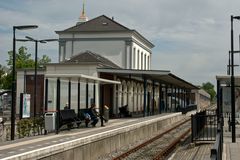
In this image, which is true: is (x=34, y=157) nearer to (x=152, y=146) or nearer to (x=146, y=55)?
(x=152, y=146)

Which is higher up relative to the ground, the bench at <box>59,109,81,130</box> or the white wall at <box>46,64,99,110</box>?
the white wall at <box>46,64,99,110</box>

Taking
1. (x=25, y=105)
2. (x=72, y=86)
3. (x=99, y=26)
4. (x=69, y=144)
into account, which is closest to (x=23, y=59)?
(x=99, y=26)

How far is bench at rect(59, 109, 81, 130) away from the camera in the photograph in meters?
20.2

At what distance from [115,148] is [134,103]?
1412 inches

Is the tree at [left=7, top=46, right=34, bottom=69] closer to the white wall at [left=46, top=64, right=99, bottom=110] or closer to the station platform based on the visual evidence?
the white wall at [left=46, top=64, right=99, bottom=110]

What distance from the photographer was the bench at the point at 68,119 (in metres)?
20.2

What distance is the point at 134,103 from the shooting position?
183 feet

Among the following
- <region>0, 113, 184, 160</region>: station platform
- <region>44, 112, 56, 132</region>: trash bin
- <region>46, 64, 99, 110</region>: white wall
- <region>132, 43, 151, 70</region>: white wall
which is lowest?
<region>0, 113, 184, 160</region>: station platform

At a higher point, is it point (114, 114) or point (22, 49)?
point (22, 49)

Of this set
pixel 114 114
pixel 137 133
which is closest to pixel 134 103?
pixel 114 114

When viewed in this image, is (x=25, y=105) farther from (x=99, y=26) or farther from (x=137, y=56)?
(x=137, y=56)

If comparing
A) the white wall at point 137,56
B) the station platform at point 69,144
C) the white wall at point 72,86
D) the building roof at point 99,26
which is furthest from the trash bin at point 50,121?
the building roof at point 99,26

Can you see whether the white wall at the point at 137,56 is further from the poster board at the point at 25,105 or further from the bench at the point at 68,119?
the poster board at the point at 25,105

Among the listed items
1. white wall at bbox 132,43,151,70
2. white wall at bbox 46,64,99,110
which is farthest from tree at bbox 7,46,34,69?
white wall at bbox 46,64,99,110
